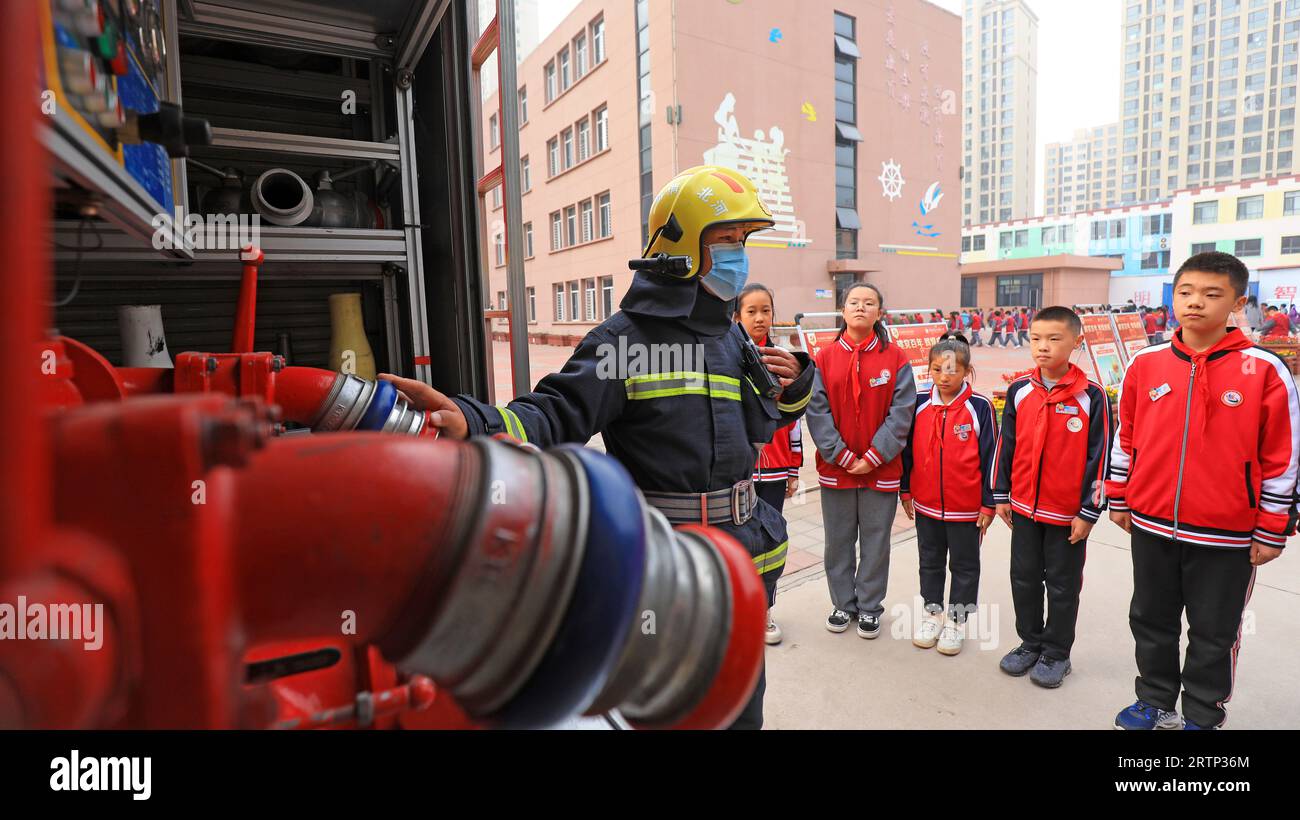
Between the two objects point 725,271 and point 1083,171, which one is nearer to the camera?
point 725,271

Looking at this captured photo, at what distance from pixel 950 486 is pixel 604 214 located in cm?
2039

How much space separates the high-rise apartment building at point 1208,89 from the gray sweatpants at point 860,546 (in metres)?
75.3

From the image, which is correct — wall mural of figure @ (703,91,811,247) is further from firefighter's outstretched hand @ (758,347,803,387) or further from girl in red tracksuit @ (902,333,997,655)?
firefighter's outstretched hand @ (758,347,803,387)

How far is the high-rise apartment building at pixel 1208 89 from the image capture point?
195ft

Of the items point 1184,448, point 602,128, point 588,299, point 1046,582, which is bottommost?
point 1046,582

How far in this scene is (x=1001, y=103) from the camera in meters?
76.2

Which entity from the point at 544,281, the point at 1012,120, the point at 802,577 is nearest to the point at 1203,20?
the point at 1012,120

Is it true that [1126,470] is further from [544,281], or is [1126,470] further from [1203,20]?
[1203,20]

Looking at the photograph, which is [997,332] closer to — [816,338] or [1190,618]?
[816,338]

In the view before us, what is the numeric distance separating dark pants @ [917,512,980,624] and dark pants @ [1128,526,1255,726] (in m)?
0.81

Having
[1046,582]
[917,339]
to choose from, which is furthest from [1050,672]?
[917,339]

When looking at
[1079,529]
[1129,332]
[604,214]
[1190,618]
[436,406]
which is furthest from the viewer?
[604,214]

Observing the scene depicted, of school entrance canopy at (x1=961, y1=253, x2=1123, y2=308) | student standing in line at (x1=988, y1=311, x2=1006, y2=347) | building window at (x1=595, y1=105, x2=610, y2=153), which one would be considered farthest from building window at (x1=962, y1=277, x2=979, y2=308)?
building window at (x1=595, y1=105, x2=610, y2=153)
